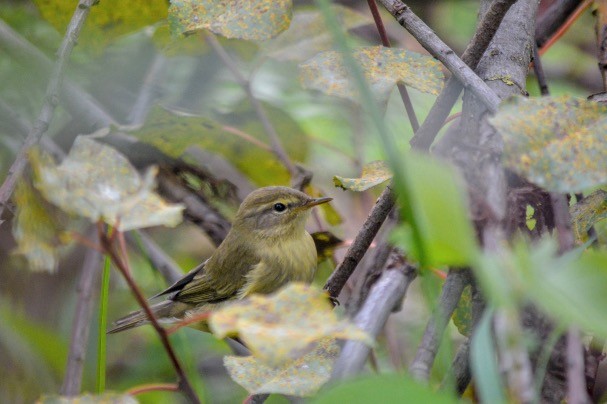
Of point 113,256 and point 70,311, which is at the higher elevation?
point 113,256

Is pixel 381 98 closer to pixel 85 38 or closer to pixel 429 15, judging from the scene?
pixel 85 38

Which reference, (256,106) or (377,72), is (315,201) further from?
(377,72)

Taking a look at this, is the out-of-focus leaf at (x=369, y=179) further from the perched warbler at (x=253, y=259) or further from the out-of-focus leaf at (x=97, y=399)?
the perched warbler at (x=253, y=259)

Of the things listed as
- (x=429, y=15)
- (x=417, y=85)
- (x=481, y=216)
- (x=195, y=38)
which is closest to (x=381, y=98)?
(x=417, y=85)

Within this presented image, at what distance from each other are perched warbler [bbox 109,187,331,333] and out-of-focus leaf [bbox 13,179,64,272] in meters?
1.94

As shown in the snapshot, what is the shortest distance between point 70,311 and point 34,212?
3075mm

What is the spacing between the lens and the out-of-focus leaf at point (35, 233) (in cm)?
120

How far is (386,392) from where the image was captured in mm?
838

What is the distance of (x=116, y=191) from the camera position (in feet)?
3.82

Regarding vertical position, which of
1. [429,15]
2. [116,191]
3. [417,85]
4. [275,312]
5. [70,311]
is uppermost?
[429,15]

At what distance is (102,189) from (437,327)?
1.79 ft

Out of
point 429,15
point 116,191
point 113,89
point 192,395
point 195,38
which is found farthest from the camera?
point 429,15

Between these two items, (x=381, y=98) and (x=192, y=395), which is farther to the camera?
(x=381, y=98)

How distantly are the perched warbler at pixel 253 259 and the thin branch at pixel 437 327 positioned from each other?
1.77m
